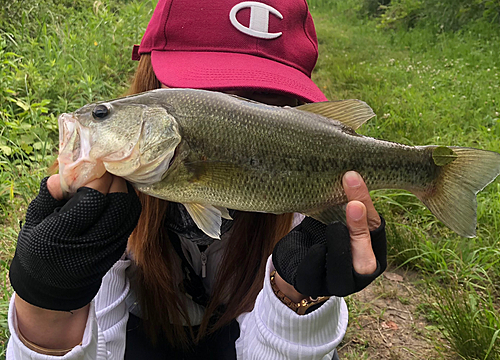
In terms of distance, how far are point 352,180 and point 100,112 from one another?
0.96 meters

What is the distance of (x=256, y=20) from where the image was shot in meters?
1.80

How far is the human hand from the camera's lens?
149 centimetres

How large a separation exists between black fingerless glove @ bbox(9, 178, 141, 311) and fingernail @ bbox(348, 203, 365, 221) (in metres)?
0.83

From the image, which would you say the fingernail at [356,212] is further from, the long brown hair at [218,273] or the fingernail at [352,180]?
the long brown hair at [218,273]

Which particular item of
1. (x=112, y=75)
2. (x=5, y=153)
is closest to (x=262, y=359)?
(x=5, y=153)

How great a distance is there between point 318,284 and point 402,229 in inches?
78.1

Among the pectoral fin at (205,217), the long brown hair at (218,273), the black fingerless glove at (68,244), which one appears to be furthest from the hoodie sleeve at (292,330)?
the black fingerless glove at (68,244)

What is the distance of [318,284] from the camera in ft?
5.31

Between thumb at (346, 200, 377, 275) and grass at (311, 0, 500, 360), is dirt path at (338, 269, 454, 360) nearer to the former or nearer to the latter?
grass at (311, 0, 500, 360)

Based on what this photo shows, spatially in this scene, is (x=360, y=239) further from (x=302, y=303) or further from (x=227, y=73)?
(x=227, y=73)

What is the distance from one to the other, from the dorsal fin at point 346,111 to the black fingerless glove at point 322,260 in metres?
0.43

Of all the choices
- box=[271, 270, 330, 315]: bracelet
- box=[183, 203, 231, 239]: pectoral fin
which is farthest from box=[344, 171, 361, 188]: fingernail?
box=[271, 270, 330, 315]: bracelet

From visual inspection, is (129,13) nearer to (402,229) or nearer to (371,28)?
(402,229)

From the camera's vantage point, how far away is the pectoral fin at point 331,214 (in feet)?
5.21
